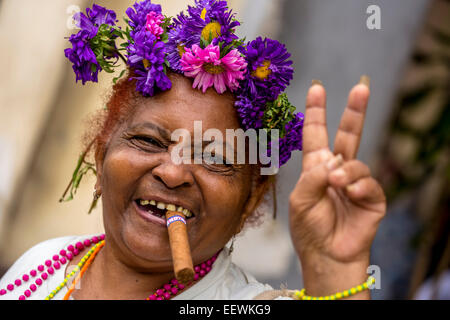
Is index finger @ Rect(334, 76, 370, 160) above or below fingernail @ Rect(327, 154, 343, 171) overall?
above

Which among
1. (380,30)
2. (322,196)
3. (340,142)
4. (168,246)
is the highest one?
(380,30)

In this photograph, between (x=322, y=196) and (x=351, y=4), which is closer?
(x=322, y=196)

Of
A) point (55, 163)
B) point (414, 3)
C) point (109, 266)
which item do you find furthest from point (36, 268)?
point (414, 3)

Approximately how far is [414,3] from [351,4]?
1.97ft

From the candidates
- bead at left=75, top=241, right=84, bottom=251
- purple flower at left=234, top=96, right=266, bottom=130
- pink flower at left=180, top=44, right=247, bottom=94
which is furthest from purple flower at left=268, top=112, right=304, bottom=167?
bead at left=75, top=241, right=84, bottom=251

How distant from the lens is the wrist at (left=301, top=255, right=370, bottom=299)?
190cm

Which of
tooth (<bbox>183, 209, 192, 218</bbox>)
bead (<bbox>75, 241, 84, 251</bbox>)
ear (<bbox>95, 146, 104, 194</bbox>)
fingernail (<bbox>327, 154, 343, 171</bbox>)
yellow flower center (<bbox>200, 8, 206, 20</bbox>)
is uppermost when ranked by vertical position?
yellow flower center (<bbox>200, 8, 206, 20</bbox>)

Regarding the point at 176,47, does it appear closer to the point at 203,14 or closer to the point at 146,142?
the point at 203,14

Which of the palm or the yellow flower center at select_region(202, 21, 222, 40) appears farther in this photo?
the yellow flower center at select_region(202, 21, 222, 40)

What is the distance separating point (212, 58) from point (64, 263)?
124 centimetres

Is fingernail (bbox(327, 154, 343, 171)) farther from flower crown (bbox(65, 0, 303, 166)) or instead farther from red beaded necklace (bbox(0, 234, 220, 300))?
red beaded necklace (bbox(0, 234, 220, 300))
